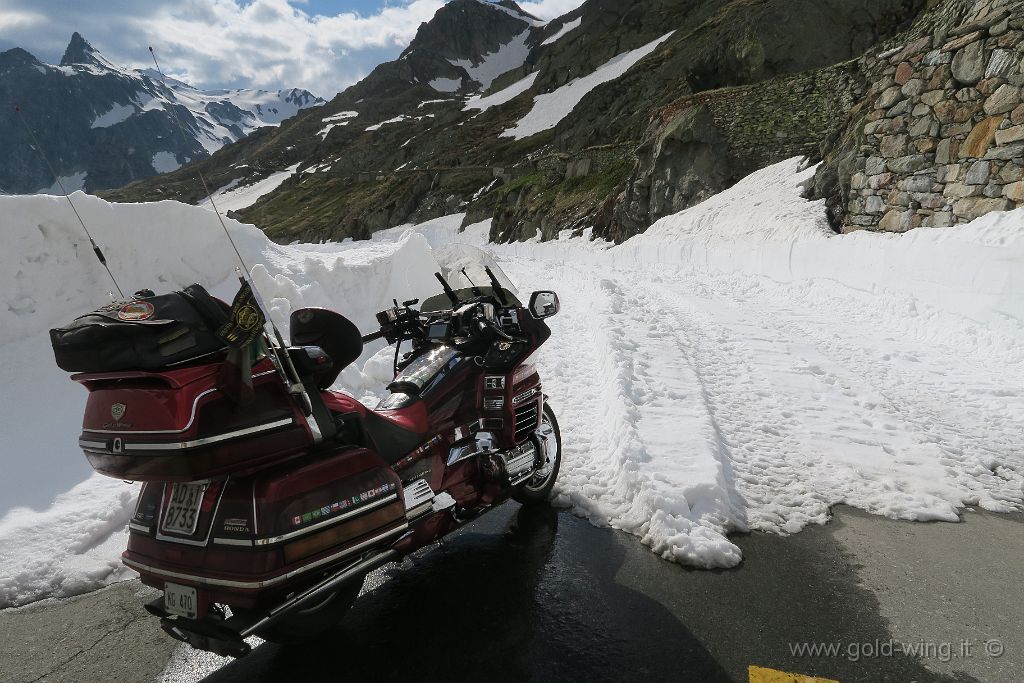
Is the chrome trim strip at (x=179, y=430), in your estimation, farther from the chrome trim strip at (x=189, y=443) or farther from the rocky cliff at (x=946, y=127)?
the rocky cliff at (x=946, y=127)

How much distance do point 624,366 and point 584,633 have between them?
148 inches

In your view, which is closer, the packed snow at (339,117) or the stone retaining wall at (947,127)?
the stone retaining wall at (947,127)

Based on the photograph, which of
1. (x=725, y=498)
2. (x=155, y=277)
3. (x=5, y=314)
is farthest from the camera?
(x=155, y=277)

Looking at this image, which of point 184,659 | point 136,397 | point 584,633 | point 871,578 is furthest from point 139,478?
point 871,578

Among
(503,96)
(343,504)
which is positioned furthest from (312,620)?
(503,96)

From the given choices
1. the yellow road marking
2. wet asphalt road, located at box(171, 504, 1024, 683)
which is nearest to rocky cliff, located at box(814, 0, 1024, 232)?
wet asphalt road, located at box(171, 504, 1024, 683)

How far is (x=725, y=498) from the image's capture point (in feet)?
11.6

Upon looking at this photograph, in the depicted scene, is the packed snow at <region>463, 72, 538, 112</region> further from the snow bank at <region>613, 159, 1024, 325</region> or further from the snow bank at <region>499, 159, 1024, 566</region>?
the snow bank at <region>499, 159, 1024, 566</region>

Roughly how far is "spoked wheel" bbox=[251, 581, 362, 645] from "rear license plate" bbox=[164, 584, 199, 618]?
0.38 m

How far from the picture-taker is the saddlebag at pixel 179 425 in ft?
6.19

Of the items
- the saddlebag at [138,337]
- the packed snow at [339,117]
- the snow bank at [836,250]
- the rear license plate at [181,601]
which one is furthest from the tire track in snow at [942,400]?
the packed snow at [339,117]

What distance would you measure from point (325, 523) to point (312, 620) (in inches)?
25.3

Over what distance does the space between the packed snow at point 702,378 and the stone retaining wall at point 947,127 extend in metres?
1.51

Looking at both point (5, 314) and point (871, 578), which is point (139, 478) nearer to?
point (871, 578)
